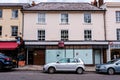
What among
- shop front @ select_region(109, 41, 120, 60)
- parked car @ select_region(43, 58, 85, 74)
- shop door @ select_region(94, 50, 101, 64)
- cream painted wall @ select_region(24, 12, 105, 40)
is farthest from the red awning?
shop front @ select_region(109, 41, 120, 60)

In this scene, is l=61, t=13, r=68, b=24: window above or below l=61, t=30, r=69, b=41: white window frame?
above

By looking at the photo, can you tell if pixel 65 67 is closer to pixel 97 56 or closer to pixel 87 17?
pixel 97 56

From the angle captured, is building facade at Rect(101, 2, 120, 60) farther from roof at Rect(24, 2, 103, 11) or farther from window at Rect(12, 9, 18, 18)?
window at Rect(12, 9, 18, 18)

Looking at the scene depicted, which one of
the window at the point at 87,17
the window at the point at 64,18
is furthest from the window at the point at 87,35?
the window at the point at 64,18

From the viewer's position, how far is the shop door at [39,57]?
33812mm

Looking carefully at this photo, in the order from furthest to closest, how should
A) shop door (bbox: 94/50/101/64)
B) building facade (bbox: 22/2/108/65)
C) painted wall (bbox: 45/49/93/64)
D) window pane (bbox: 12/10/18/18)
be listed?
shop door (bbox: 94/50/101/64)
window pane (bbox: 12/10/18/18)
painted wall (bbox: 45/49/93/64)
building facade (bbox: 22/2/108/65)

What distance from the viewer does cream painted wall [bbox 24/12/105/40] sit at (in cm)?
3403

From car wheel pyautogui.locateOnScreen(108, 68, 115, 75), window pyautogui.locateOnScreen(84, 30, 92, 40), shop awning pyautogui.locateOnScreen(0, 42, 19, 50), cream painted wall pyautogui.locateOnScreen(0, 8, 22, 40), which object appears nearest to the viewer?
car wheel pyautogui.locateOnScreen(108, 68, 115, 75)

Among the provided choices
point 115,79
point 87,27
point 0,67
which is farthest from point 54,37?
point 115,79

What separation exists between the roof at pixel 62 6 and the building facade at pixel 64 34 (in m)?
0.13

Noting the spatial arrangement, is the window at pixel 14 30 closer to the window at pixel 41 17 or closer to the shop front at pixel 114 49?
the window at pixel 41 17

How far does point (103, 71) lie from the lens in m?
24.3

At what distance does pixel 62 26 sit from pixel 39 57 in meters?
5.00

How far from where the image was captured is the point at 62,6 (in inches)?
1416
